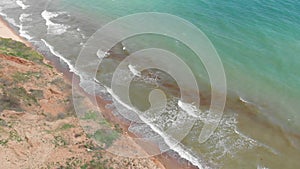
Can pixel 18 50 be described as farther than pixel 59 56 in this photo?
No

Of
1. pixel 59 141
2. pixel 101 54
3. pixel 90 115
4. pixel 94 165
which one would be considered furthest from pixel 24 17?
pixel 94 165

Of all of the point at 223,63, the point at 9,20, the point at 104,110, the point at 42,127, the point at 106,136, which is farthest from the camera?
the point at 9,20

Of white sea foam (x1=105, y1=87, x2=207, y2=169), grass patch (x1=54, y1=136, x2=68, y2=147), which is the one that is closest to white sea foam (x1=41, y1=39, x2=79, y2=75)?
white sea foam (x1=105, y1=87, x2=207, y2=169)

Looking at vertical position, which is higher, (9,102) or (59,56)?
(9,102)

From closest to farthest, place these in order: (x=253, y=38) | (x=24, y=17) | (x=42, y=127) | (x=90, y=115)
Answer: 1. (x=42, y=127)
2. (x=90, y=115)
3. (x=253, y=38)
4. (x=24, y=17)

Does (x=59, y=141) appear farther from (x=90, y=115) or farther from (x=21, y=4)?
(x=21, y=4)

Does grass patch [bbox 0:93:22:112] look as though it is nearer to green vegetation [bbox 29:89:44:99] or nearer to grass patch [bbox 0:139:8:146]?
green vegetation [bbox 29:89:44:99]

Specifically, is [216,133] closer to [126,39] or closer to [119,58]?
[119,58]
